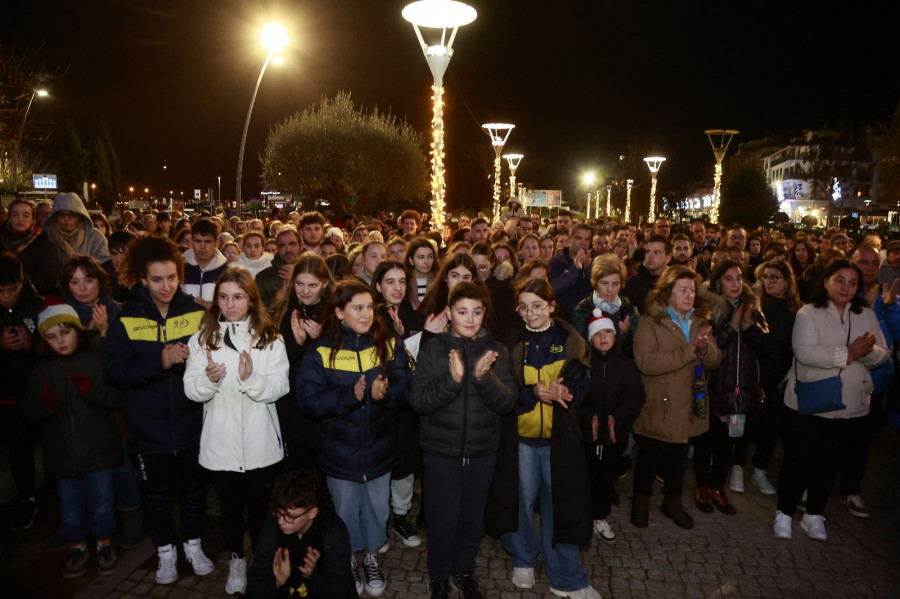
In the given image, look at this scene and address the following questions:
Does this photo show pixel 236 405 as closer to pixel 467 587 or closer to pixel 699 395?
pixel 467 587

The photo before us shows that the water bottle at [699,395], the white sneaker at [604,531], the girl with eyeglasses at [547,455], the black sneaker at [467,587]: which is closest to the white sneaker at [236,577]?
the black sneaker at [467,587]

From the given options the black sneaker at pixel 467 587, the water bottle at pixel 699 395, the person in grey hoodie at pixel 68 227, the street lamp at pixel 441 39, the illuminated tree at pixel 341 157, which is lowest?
the black sneaker at pixel 467 587

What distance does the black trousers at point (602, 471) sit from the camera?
15.9ft

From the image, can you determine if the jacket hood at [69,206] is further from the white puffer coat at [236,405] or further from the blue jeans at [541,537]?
the blue jeans at [541,537]

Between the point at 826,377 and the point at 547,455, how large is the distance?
2556 mm

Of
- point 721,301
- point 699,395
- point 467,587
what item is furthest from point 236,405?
point 721,301

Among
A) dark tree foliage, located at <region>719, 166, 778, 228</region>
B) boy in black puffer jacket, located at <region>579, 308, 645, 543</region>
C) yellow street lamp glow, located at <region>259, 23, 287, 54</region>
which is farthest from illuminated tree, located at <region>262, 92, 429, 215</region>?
dark tree foliage, located at <region>719, 166, 778, 228</region>

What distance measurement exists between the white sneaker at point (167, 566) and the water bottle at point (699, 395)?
14.7ft

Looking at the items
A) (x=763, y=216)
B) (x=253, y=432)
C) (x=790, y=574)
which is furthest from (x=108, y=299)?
(x=763, y=216)

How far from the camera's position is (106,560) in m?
4.33

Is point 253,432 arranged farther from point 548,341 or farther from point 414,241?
point 414,241

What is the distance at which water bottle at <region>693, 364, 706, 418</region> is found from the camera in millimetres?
4992

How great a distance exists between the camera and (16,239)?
6.95m

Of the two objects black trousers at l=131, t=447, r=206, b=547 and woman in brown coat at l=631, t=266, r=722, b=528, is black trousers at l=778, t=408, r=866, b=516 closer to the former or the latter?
woman in brown coat at l=631, t=266, r=722, b=528
